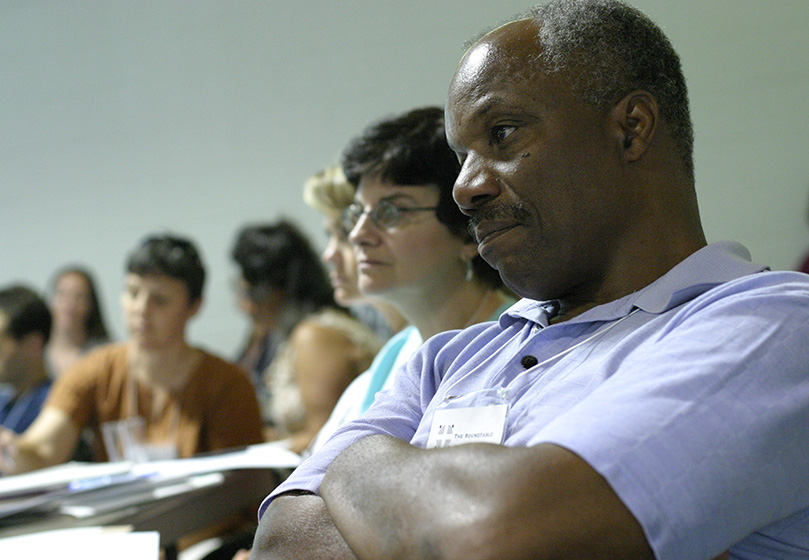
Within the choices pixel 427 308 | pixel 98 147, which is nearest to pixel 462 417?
pixel 427 308

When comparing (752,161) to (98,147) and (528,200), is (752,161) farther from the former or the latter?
(98,147)

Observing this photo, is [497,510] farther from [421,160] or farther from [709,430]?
[421,160]

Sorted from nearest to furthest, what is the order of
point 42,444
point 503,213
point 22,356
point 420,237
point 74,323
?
point 503,213 → point 420,237 → point 42,444 → point 22,356 → point 74,323

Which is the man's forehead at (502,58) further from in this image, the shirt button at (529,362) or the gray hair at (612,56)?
the shirt button at (529,362)

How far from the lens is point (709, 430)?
72 cm

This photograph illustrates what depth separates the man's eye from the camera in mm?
1021

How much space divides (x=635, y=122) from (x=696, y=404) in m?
0.44

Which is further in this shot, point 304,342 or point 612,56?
point 304,342

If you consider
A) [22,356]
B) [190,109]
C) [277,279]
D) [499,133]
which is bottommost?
[22,356]

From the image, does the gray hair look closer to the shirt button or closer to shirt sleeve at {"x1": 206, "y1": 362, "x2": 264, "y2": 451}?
the shirt button

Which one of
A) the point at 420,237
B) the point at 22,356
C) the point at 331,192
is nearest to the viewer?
the point at 420,237

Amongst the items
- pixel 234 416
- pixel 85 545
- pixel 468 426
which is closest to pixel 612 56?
pixel 468 426

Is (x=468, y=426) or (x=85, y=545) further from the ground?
(x=468, y=426)

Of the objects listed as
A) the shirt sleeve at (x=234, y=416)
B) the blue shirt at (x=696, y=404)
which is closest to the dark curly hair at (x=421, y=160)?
the blue shirt at (x=696, y=404)
